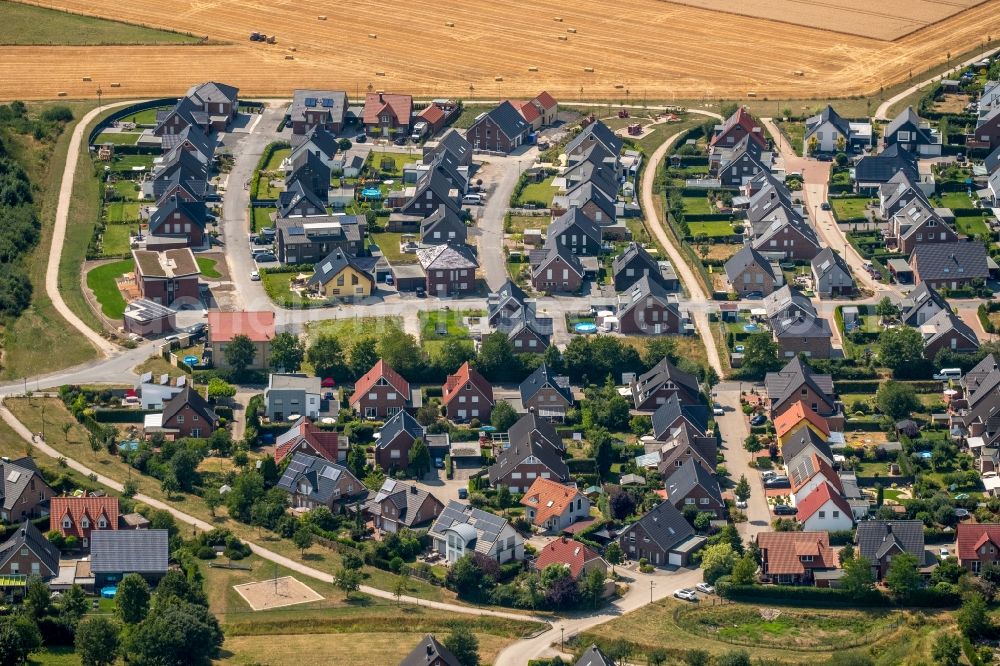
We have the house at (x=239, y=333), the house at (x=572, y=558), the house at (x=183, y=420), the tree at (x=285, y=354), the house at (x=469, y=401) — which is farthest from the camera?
the house at (x=239, y=333)

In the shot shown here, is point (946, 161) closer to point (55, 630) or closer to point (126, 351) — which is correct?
point (126, 351)

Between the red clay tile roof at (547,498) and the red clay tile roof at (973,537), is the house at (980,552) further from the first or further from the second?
the red clay tile roof at (547,498)

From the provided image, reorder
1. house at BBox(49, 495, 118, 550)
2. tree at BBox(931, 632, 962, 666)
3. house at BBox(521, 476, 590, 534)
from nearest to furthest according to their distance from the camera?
tree at BBox(931, 632, 962, 666) < house at BBox(49, 495, 118, 550) < house at BBox(521, 476, 590, 534)

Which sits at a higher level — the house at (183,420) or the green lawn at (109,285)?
the green lawn at (109,285)

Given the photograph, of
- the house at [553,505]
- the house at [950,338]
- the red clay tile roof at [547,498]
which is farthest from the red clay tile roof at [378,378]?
the house at [950,338]

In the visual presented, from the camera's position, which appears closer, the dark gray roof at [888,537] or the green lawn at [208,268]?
the dark gray roof at [888,537]

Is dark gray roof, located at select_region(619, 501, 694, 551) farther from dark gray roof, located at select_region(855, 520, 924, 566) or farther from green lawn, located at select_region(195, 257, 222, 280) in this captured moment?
green lawn, located at select_region(195, 257, 222, 280)

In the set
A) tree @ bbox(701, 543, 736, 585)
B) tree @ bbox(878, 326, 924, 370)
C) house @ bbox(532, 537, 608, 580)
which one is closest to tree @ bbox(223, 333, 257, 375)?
A: house @ bbox(532, 537, 608, 580)
